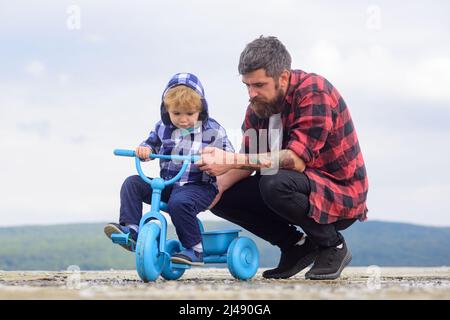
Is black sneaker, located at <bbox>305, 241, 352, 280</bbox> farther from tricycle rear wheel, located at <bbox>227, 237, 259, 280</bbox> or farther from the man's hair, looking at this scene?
the man's hair

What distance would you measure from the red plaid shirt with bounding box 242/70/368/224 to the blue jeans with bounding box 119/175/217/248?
549mm

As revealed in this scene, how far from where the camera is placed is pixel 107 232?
3.81 metres

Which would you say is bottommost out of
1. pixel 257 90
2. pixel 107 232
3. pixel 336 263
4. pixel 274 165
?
pixel 336 263

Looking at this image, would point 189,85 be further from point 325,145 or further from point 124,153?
point 325,145

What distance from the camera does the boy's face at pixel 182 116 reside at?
398cm

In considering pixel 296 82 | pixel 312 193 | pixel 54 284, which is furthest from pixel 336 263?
pixel 54 284

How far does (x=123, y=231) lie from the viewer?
3834 millimetres

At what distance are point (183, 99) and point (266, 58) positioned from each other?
499mm

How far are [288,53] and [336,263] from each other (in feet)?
3.98

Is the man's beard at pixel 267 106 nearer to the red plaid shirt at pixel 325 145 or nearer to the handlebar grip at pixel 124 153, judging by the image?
the red plaid shirt at pixel 325 145
